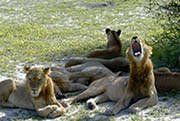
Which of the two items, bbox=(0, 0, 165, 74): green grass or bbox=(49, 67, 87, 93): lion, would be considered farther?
bbox=(0, 0, 165, 74): green grass

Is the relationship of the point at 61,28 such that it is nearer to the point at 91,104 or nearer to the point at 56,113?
the point at 91,104

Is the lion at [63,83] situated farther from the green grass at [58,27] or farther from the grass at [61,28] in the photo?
the green grass at [58,27]

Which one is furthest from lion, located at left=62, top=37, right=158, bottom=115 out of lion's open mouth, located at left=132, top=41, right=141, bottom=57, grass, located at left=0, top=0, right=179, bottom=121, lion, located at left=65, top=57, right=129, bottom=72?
lion, located at left=65, top=57, right=129, bottom=72

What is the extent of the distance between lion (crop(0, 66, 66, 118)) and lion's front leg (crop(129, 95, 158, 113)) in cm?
133

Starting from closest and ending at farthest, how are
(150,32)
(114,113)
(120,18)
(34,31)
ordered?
(114,113)
(150,32)
(34,31)
(120,18)

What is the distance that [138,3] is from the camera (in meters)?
22.4

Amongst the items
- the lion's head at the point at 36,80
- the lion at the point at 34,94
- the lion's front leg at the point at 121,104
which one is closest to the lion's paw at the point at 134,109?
the lion's front leg at the point at 121,104

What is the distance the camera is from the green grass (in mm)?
13734

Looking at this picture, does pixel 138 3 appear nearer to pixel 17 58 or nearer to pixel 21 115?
pixel 17 58

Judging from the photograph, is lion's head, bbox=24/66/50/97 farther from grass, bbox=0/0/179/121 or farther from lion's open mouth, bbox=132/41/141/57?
lion's open mouth, bbox=132/41/141/57

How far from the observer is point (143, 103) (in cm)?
804

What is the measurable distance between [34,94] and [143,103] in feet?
6.72

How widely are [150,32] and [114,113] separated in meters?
8.92

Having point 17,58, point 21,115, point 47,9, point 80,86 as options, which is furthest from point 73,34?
point 21,115
